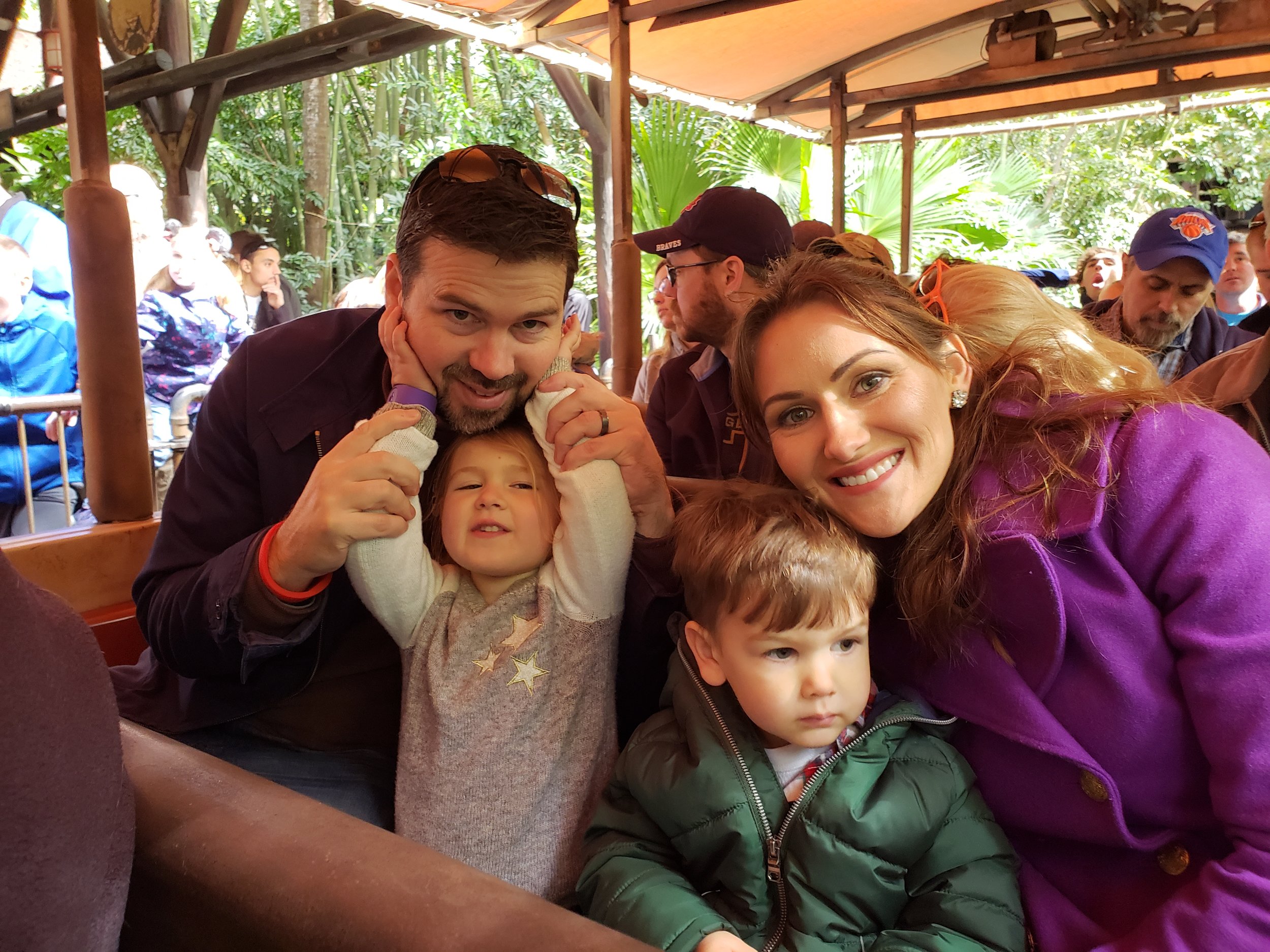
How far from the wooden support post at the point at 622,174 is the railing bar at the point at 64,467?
6.42ft

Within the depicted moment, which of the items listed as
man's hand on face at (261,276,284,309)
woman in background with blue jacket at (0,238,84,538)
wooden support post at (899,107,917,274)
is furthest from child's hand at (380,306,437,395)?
man's hand on face at (261,276,284,309)

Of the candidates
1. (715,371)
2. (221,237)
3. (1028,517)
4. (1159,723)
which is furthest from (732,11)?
(221,237)

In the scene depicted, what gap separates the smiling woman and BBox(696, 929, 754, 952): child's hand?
1.24 feet

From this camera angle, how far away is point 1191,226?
346 cm

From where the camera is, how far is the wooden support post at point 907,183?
434 centimetres

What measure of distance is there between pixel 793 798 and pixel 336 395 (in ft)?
3.21

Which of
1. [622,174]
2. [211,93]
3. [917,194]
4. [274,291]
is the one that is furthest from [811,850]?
[917,194]

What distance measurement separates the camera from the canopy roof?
3.02 m

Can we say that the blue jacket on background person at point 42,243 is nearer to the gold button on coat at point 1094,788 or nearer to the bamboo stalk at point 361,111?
the gold button on coat at point 1094,788

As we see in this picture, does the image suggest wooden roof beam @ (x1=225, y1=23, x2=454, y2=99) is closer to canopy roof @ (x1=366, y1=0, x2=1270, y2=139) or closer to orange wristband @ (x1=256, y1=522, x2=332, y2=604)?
canopy roof @ (x1=366, y1=0, x2=1270, y2=139)

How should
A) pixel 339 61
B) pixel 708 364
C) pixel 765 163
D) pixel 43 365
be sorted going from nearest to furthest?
1. pixel 708 364
2. pixel 43 365
3. pixel 339 61
4. pixel 765 163

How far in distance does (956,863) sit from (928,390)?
0.60m

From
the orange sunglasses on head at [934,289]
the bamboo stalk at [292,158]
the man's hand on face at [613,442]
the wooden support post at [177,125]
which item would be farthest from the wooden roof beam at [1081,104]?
the bamboo stalk at [292,158]

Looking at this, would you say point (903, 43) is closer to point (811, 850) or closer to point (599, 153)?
point (599, 153)
